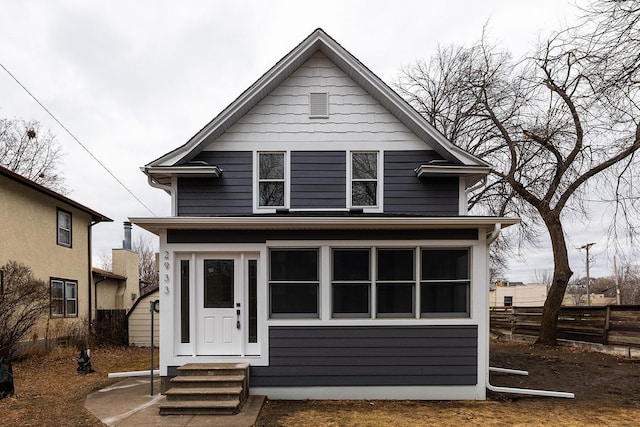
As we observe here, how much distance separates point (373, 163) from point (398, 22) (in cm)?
479

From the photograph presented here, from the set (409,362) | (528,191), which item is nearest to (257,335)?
(409,362)

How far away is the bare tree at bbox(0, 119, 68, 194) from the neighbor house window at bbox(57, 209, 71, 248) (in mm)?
9878

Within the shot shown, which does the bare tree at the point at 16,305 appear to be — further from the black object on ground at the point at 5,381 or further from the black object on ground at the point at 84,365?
the black object on ground at the point at 5,381

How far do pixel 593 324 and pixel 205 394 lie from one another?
40.2 ft

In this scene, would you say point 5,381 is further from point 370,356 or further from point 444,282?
point 444,282

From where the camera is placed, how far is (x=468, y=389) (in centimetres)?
725

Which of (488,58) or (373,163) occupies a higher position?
(488,58)

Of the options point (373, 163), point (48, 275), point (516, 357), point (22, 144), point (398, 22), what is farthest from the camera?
point (22, 144)

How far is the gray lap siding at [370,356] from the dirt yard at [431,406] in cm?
40

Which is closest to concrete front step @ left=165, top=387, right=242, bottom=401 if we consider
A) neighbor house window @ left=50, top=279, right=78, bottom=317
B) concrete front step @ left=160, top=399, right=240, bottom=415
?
concrete front step @ left=160, top=399, right=240, bottom=415

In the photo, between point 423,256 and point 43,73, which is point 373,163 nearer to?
point 423,256

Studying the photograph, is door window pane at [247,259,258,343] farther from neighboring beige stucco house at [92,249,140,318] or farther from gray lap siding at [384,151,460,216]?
neighboring beige stucco house at [92,249,140,318]

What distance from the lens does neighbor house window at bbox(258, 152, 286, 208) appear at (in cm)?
824

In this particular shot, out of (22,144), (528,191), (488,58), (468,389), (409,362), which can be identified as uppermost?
(488,58)
